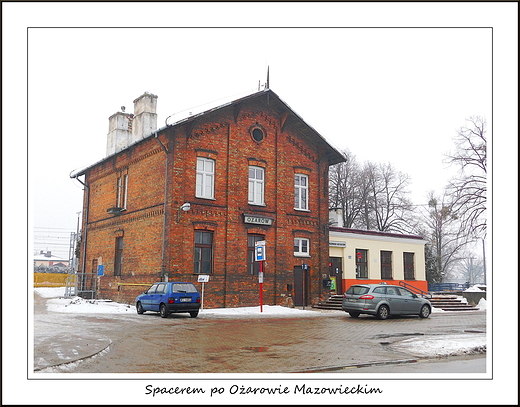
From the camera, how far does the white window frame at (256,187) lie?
26109 mm

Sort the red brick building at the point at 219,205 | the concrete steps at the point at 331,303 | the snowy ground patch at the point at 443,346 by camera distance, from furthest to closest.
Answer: the concrete steps at the point at 331,303 < the red brick building at the point at 219,205 < the snowy ground patch at the point at 443,346

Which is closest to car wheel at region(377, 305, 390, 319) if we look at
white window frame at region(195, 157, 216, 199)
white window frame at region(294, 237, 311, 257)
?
white window frame at region(294, 237, 311, 257)

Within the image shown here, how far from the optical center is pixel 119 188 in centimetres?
2792

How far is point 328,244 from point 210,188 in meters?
7.80

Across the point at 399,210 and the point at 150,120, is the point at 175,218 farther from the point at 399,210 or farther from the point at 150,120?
the point at 399,210

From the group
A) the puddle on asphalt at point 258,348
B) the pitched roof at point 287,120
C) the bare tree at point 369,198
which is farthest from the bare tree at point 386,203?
the puddle on asphalt at point 258,348

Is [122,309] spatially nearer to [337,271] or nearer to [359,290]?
[359,290]

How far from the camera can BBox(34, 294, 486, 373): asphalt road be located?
8852 mm

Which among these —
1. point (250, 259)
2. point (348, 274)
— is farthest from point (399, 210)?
point (250, 259)

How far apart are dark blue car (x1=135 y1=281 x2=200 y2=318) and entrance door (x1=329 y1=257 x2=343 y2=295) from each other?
1258cm

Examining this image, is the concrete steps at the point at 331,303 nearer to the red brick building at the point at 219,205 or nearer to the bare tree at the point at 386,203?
the red brick building at the point at 219,205

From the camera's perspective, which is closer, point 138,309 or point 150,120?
point 138,309

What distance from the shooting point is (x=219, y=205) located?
2462cm

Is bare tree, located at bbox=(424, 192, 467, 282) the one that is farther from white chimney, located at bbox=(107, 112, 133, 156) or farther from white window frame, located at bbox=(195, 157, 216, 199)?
white chimney, located at bbox=(107, 112, 133, 156)
